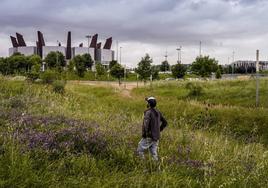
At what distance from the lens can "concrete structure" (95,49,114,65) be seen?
139 meters

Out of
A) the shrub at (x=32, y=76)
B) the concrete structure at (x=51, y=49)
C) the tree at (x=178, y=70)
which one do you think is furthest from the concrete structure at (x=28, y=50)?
the shrub at (x=32, y=76)

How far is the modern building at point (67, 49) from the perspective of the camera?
431 feet

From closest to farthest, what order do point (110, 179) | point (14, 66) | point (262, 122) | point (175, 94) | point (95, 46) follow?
point (110, 179) < point (262, 122) < point (175, 94) < point (14, 66) < point (95, 46)

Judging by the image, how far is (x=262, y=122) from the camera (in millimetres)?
20109

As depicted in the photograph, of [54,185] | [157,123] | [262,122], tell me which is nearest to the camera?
[54,185]

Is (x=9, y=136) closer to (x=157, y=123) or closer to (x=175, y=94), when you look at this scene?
(x=157, y=123)

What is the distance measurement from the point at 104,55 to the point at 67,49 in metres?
13.2

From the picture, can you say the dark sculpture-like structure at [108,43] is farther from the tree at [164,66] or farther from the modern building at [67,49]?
the tree at [164,66]

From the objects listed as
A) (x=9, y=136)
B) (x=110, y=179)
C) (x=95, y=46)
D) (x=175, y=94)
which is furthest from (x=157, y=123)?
(x=95, y=46)

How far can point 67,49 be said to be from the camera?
134750mm

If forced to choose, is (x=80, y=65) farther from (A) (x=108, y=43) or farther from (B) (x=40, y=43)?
(A) (x=108, y=43)

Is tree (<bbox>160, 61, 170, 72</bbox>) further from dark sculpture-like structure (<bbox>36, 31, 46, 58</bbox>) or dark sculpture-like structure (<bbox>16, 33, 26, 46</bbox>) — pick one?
dark sculpture-like structure (<bbox>16, 33, 26, 46</bbox>)

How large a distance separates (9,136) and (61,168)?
1157mm

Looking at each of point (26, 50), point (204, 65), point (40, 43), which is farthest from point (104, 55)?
point (204, 65)
